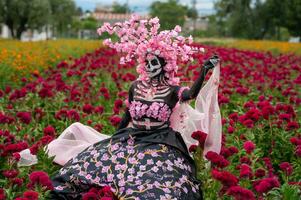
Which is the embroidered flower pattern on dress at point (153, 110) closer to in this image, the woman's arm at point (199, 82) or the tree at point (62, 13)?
the woman's arm at point (199, 82)

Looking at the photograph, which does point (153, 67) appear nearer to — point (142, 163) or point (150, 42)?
point (150, 42)

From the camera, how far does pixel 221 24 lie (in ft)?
240

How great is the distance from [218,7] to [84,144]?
65.4 metres

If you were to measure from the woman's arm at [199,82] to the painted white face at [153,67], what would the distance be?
1.07 feet

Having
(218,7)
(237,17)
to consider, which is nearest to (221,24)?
(218,7)

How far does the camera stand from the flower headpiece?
5.34 metres

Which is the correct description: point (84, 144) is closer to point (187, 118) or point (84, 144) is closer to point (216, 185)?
point (187, 118)

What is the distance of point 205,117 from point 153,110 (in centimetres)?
50

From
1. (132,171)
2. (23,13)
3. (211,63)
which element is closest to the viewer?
(132,171)

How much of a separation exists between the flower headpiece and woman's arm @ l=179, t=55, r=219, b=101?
33 centimetres

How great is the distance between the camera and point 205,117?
534 centimetres

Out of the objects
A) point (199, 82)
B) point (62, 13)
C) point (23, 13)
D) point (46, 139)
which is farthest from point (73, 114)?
point (62, 13)

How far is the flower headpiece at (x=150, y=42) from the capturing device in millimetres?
5340

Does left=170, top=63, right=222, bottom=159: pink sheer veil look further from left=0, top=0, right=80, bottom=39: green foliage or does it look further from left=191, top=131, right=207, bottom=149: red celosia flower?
left=0, top=0, right=80, bottom=39: green foliage
